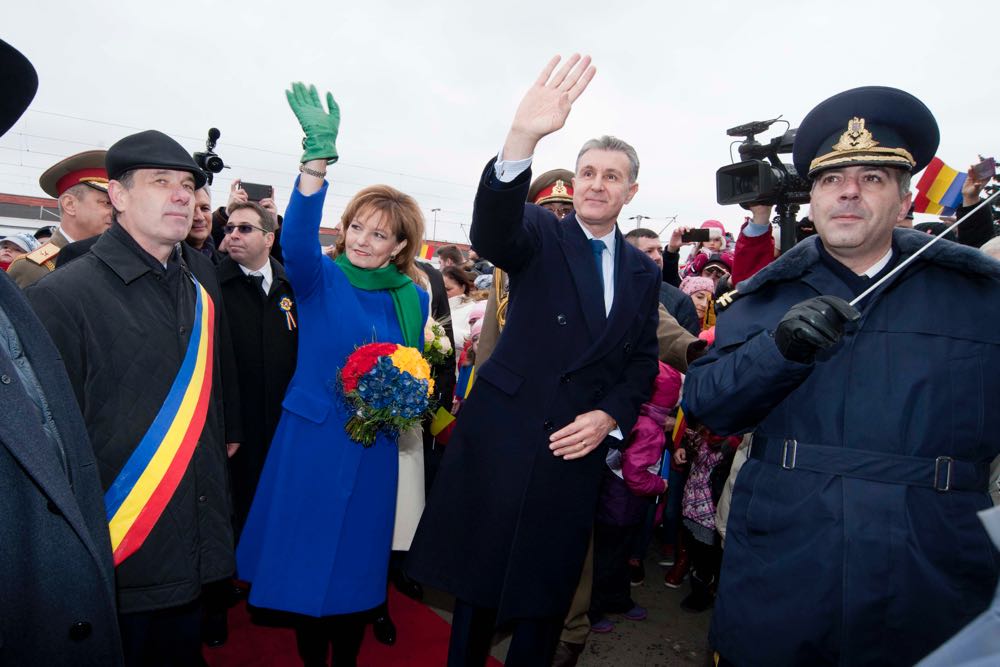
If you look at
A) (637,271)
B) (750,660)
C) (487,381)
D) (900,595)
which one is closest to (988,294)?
(900,595)

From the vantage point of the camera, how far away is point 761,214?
3078 mm

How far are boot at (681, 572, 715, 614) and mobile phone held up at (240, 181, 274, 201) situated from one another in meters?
4.13

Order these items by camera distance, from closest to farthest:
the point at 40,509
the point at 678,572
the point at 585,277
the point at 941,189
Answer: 1. the point at 40,509
2. the point at 585,277
3. the point at 678,572
4. the point at 941,189

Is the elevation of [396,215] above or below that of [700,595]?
above

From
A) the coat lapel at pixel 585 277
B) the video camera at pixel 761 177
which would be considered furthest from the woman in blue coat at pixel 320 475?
the video camera at pixel 761 177

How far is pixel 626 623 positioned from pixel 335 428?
240cm

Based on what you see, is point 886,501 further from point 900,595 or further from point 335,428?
point 335,428

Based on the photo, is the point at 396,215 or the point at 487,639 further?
the point at 396,215

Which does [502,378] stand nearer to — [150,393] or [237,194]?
[150,393]

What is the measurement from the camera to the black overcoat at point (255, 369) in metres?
3.52

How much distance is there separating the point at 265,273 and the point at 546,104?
8.30 ft

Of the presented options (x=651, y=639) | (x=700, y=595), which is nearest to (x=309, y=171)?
(x=651, y=639)

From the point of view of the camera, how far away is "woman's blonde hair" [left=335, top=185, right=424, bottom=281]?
291 cm

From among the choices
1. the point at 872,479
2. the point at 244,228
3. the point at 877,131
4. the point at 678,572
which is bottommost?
the point at 678,572
